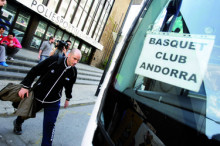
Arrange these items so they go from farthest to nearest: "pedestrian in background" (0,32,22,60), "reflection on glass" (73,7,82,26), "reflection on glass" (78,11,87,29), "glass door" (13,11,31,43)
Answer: "reflection on glass" (78,11,87,29) → "reflection on glass" (73,7,82,26) → "glass door" (13,11,31,43) → "pedestrian in background" (0,32,22,60)

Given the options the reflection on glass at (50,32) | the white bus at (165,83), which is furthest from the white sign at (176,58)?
the reflection on glass at (50,32)

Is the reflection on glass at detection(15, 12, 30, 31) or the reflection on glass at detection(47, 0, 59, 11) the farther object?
the reflection on glass at detection(47, 0, 59, 11)

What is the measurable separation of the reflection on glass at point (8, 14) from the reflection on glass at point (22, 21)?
424mm

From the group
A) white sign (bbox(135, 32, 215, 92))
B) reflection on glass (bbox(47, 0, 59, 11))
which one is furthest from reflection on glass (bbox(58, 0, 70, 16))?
white sign (bbox(135, 32, 215, 92))

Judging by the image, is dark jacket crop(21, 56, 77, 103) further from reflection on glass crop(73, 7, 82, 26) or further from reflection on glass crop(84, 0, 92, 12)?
reflection on glass crop(84, 0, 92, 12)

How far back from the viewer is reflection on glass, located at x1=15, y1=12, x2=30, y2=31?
965 cm

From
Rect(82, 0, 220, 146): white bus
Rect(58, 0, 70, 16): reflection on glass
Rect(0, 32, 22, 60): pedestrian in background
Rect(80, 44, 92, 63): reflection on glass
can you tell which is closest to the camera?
Rect(82, 0, 220, 146): white bus

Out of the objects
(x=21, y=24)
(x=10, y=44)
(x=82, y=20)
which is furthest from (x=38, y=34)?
(x=82, y=20)

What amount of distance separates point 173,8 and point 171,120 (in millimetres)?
1025

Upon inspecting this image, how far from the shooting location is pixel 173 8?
4.58 ft

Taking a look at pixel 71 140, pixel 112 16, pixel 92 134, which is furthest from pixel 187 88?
pixel 112 16

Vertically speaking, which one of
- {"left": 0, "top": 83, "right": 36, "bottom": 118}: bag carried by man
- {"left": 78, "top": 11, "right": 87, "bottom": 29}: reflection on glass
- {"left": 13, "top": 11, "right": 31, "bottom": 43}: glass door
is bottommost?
{"left": 0, "top": 83, "right": 36, "bottom": 118}: bag carried by man

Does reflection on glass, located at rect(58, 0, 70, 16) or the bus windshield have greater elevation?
reflection on glass, located at rect(58, 0, 70, 16)

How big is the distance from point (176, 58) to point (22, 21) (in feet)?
37.3
